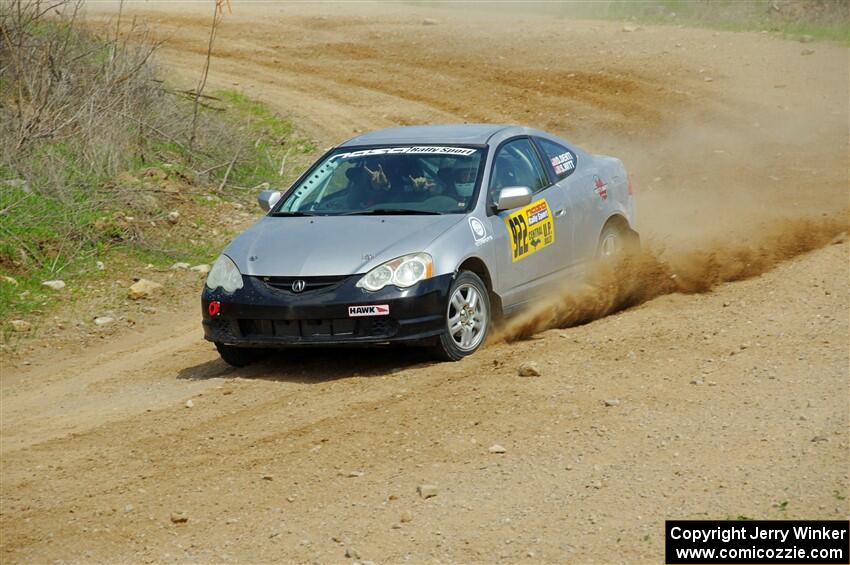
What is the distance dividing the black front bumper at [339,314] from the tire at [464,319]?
11 centimetres

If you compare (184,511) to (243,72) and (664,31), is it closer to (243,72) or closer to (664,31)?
(243,72)

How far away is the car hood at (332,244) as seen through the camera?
868cm

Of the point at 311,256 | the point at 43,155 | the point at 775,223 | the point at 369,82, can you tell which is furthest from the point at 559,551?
the point at 369,82

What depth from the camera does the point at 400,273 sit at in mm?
8609

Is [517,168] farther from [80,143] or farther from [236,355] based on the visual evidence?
[80,143]

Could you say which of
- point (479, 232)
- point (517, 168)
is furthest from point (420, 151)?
point (479, 232)

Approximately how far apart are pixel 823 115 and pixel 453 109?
5.63 meters

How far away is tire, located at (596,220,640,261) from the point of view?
10.8 m

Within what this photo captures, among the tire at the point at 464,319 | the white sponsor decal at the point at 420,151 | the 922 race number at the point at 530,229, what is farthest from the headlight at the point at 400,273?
the white sponsor decal at the point at 420,151

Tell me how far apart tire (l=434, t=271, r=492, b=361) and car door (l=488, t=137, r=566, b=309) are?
307mm

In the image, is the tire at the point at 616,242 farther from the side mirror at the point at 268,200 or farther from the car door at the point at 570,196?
the side mirror at the point at 268,200

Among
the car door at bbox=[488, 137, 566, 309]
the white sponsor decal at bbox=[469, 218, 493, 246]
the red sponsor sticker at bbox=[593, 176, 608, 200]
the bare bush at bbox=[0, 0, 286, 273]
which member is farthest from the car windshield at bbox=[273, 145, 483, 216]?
the bare bush at bbox=[0, 0, 286, 273]

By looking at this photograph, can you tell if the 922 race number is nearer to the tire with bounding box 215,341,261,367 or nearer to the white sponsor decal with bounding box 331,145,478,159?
the white sponsor decal with bounding box 331,145,478,159

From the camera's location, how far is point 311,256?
8781 mm
